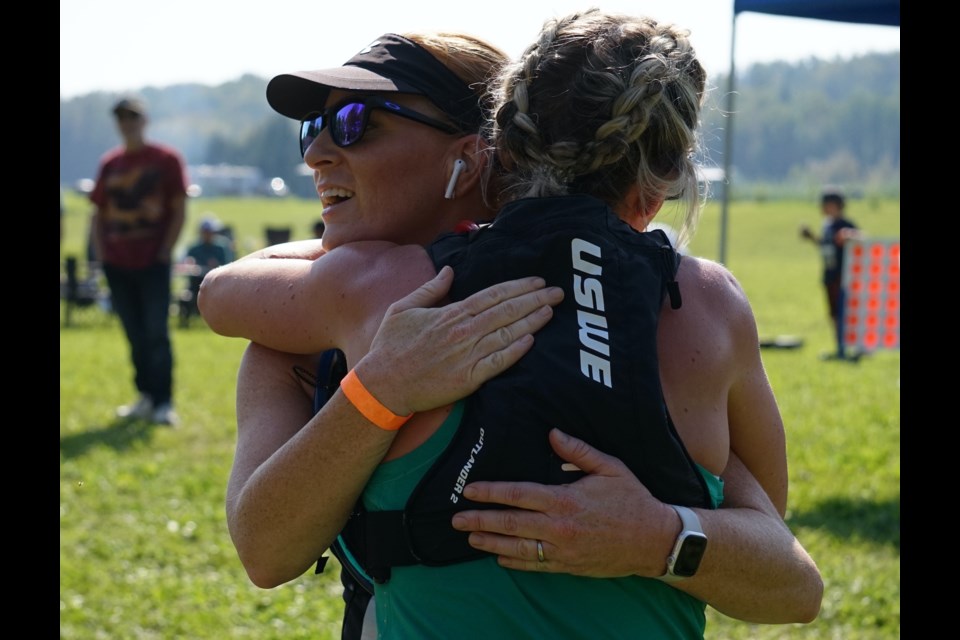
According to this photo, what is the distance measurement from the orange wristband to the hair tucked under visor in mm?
391

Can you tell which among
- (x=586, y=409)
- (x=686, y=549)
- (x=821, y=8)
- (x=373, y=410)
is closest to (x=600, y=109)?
(x=586, y=409)

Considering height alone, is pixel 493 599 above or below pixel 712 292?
below

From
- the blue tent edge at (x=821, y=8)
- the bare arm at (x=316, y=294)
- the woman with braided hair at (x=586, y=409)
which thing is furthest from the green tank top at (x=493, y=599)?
the blue tent edge at (x=821, y=8)

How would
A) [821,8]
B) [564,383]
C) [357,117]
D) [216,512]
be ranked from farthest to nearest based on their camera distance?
[821,8] < [216,512] < [357,117] < [564,383]

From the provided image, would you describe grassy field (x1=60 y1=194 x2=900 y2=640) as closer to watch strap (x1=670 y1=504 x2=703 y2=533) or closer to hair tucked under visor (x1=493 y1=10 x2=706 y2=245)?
watch strap (x1=670 y1=504 x2=703 y2=533)

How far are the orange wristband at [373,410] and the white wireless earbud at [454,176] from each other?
44cm

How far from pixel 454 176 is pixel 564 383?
0.52 m

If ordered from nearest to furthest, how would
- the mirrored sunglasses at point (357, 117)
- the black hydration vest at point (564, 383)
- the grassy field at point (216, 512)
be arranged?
the black hydration vest at point (564, 383)
the mirrored sunglasses at point (357, 117)
the grassy field at point (216, 512)

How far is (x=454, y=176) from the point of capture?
5.90 feet

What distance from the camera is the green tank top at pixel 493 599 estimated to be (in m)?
1.49

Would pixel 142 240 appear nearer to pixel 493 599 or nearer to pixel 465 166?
pixel 465 166

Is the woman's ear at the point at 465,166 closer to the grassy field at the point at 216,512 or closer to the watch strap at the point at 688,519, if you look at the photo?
the watch strap at the point at 688,519

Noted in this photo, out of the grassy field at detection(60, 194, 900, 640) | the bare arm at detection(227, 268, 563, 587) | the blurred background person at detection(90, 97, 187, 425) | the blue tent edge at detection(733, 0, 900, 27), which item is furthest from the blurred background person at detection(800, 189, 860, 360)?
the bare arm at detection(227, 268, 563, 587)
